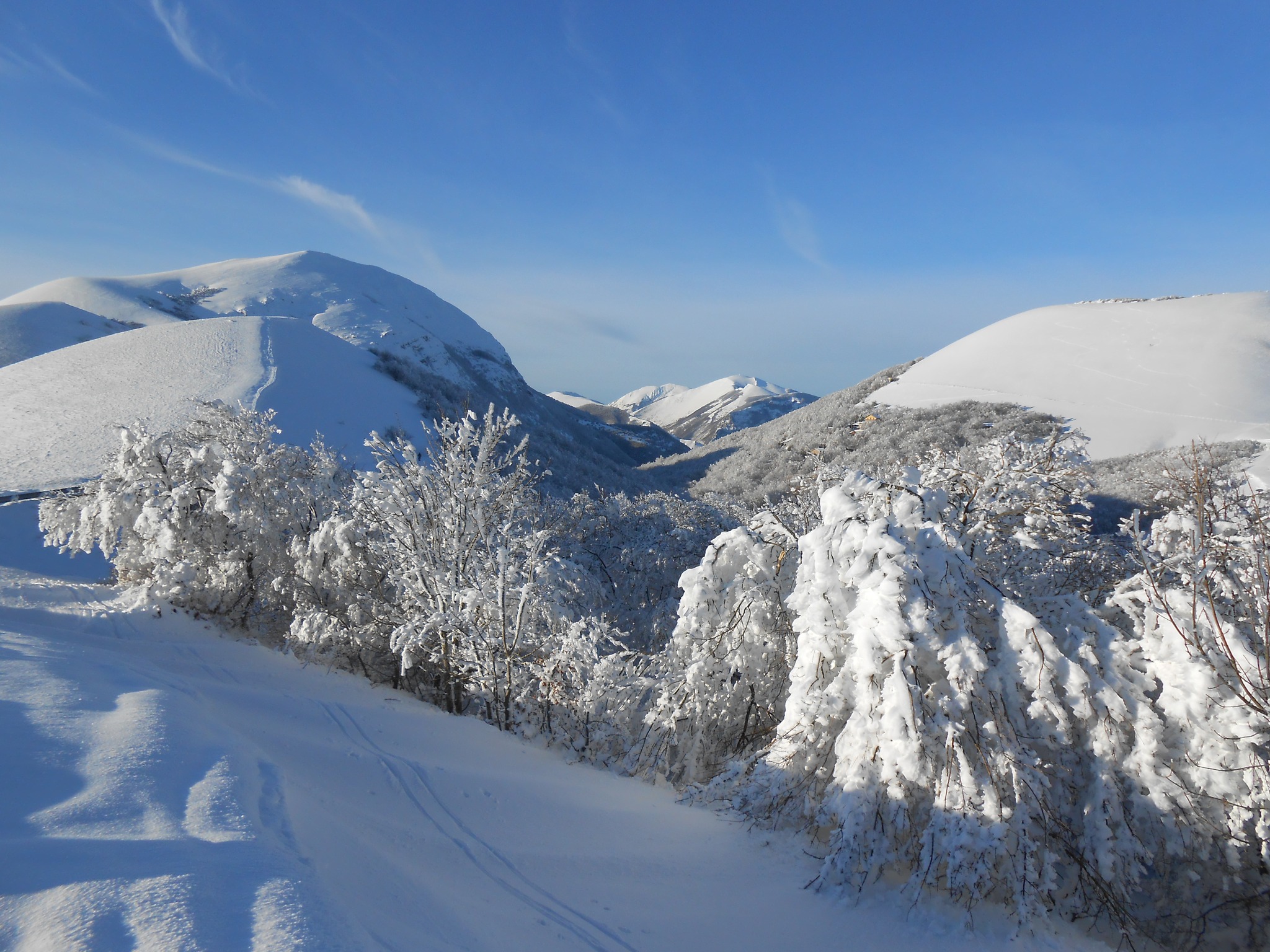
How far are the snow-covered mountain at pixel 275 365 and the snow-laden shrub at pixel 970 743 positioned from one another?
22.8ft

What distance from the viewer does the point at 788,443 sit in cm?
4106

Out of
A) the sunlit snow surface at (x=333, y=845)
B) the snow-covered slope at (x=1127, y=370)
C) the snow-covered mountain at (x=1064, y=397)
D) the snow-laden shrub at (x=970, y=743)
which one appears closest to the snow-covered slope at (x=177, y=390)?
the sunlit snow surface at (x=333, y=845)

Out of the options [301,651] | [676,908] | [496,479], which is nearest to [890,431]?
[496,479]

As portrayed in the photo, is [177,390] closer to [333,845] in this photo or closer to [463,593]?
[463,593]

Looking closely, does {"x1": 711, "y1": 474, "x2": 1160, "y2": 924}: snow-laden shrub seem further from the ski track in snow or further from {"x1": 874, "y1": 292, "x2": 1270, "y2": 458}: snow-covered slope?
{"x1": 874, "y1": 292, "x2": 1270, "y2": 458}: snow-covered slope

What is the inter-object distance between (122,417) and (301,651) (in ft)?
62.2

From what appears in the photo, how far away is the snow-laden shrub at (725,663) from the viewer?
8875 mm

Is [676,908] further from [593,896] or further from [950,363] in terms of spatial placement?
[950,363]

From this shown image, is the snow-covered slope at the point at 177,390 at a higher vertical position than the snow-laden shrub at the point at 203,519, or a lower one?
higher

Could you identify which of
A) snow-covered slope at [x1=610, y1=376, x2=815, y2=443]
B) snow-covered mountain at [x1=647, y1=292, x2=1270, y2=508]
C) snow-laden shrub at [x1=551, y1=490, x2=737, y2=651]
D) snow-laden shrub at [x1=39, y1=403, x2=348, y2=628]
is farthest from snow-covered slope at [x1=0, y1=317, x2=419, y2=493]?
snow-covered slope at [x1=610, y1=376, x2=815, y2=443]

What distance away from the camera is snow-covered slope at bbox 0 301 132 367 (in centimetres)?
4662

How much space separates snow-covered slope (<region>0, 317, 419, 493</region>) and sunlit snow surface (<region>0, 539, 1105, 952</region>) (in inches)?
638

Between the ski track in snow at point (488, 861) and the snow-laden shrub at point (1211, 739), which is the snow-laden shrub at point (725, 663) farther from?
the snow-laden shrub at point (1211, 739)

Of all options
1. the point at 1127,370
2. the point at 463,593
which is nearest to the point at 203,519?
the point at 463,593
